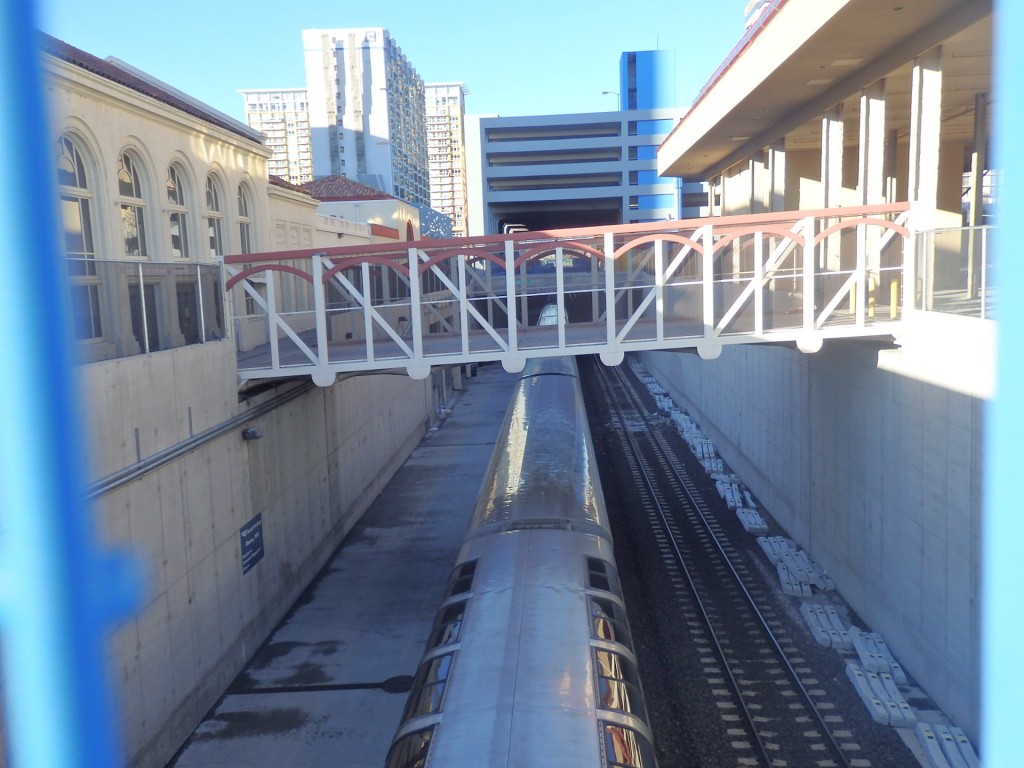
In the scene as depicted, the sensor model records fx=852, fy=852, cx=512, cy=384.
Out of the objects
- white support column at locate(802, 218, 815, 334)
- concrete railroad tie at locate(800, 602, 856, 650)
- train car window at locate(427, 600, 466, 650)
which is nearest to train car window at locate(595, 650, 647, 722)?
train car window at locate(427, 600, 466, 650)

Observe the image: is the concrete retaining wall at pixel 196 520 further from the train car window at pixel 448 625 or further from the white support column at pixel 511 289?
the white support column at pixel 511 289

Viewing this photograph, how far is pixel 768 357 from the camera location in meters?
17.1

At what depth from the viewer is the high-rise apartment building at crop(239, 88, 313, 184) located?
120 meters

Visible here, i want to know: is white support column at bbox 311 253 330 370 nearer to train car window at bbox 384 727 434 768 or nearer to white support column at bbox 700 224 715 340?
white support column at bbox 700 224 715 340

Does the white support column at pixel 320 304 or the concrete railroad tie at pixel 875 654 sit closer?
the concrete railroad tie at pixel 875 654

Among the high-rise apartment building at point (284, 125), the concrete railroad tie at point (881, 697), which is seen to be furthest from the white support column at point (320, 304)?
the high-rise apartment building at point (284, 125)

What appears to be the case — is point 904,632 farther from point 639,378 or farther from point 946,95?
point 639,378

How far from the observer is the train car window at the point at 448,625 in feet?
23.0

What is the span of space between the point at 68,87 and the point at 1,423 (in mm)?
10814

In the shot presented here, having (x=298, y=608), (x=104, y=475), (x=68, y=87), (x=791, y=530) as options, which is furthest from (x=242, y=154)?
(x=791, y=530)

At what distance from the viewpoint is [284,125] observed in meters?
124

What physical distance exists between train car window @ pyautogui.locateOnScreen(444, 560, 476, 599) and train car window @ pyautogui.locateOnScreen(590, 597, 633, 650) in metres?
1.25

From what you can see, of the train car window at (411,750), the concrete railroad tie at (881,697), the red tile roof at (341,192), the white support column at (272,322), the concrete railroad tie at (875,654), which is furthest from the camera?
the red tile roof at (341,192)

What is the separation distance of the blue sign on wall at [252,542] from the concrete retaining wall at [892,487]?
27.4 ft
